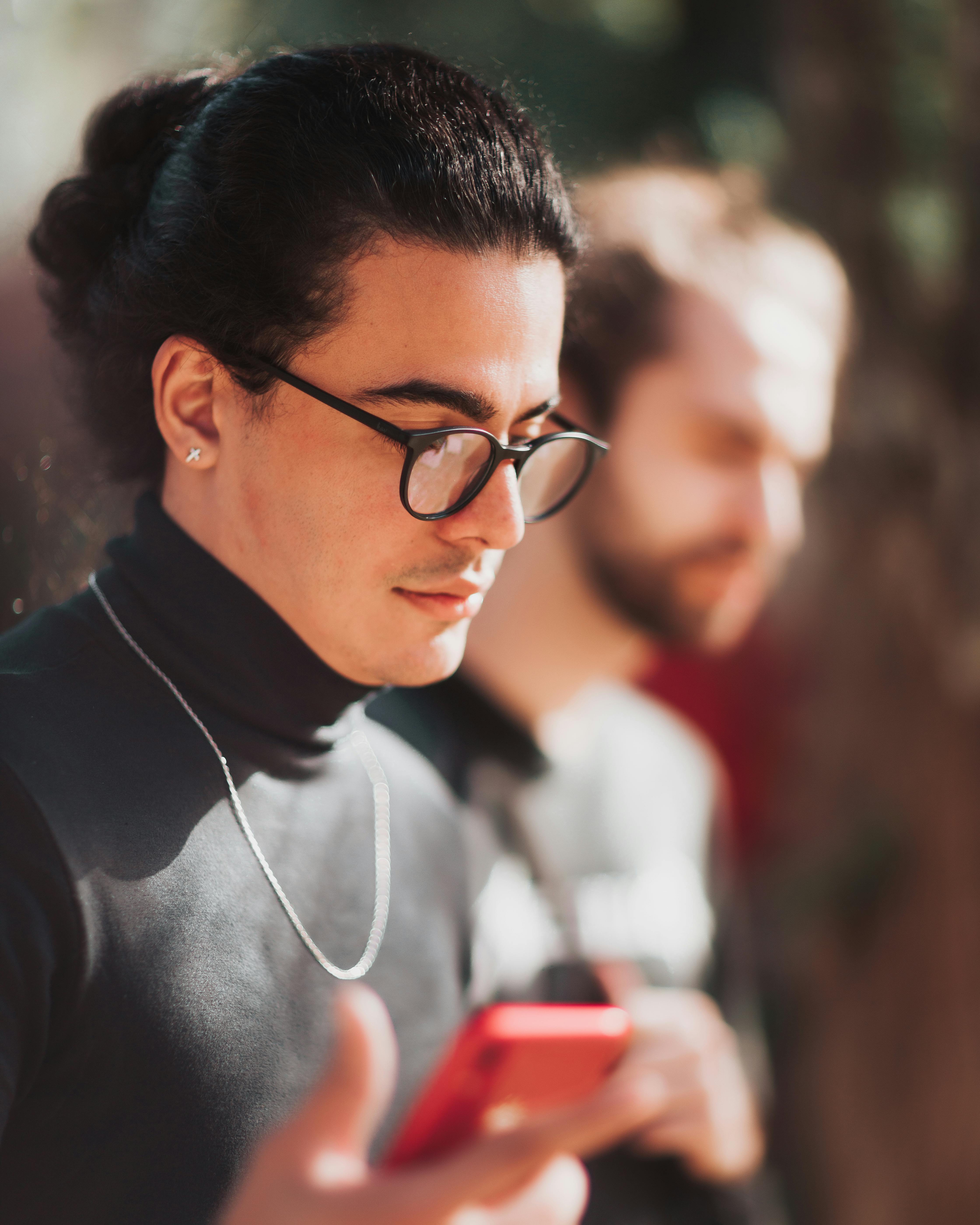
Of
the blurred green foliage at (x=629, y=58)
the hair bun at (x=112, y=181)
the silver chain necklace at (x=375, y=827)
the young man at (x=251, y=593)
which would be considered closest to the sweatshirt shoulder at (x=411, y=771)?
the silver chain necklace at (x=375, y=827)

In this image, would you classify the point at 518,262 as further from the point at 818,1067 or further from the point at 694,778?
the point at 818,1067

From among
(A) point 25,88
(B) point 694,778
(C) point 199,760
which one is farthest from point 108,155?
(B) point 694,778

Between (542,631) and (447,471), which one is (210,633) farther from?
(542,631)

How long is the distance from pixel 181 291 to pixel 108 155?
0.76ft

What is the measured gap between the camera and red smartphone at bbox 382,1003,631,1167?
0.85 meters

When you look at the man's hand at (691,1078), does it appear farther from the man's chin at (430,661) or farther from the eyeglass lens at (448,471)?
the eyeglass lens at (448,471)

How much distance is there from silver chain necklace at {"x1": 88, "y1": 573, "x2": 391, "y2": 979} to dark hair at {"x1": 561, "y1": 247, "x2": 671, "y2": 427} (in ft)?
2.79

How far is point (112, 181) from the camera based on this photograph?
3.36 feet

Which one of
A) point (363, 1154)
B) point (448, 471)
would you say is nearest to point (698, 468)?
point (448, 471)

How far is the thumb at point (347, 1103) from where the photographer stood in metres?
0.74

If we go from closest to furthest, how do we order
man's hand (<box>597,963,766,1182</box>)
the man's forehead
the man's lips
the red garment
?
the man's lips < man's hand (<box>597,963,766,1182</box>) < the man's forehead < the red garment

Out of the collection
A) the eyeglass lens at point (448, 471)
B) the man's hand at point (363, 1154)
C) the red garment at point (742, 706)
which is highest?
the eyeglass lens at point (448, 471)

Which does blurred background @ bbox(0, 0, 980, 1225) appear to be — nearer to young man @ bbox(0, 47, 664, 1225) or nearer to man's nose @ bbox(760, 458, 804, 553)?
man's nose @ bbox(760, 458, 804, 553)

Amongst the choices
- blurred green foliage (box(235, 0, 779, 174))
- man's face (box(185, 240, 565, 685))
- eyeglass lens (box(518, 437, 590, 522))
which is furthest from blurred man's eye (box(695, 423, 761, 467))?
man's face (box(185, 240, 565, 685))
